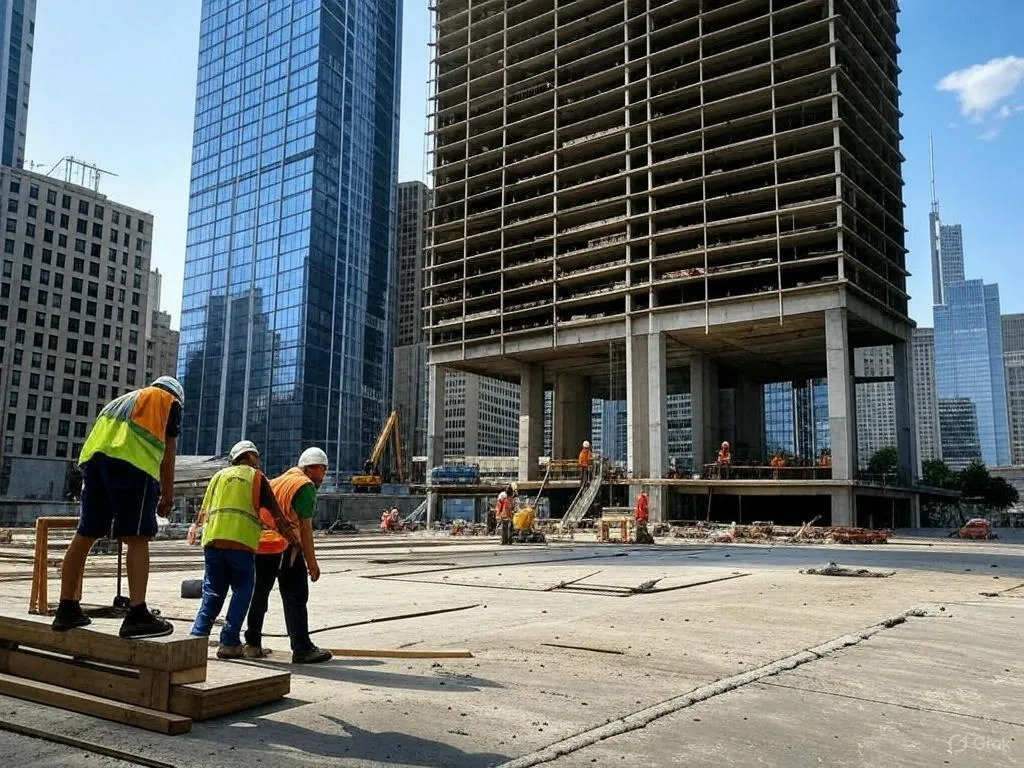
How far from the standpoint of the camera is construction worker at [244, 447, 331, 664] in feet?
20.4

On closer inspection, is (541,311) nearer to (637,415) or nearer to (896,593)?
(637,415)

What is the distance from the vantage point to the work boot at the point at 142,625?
4.63 metres

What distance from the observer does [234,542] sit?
19.9 ft

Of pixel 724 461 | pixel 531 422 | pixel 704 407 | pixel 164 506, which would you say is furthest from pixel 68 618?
pixel 531 422

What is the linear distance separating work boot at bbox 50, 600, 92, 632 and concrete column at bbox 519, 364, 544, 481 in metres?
61.7

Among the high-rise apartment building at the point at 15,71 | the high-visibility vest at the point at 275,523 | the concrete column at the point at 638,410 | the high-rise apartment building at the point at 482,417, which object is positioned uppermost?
the high-rise apartment building at the point at 15,71

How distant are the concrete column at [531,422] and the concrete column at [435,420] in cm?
735

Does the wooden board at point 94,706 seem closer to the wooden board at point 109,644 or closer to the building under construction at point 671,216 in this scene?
the wooden board at point 109,644

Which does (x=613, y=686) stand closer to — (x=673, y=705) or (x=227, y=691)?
(x=673, y=705)

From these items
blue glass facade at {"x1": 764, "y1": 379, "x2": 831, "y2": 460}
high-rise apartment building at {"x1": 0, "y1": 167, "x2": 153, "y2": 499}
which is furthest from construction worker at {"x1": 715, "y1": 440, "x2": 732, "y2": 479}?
blue glass facade at {"x1": 764, "y1": 379, "x2": 831, "y2": 460}

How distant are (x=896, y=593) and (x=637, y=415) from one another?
143ft

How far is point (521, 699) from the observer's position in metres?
5.06

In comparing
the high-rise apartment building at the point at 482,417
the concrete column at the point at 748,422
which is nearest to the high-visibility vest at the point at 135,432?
the concrete column at the point at 748,422

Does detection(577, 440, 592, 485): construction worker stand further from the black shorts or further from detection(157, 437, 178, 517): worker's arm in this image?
the black shorts
